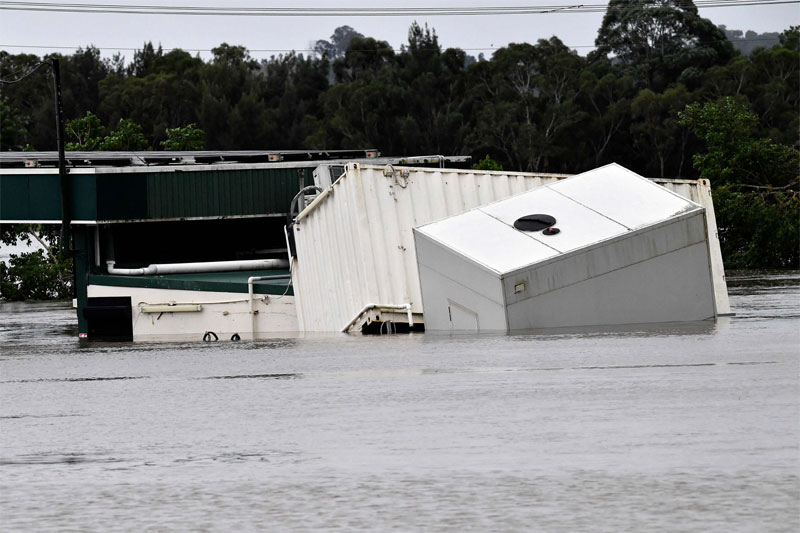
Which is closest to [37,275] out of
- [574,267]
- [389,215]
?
[389,215]

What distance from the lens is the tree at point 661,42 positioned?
293 feet

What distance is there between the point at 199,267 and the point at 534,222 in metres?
15.8

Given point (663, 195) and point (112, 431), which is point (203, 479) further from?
point (663, 195)

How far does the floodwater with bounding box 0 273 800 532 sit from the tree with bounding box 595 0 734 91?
73684 mm

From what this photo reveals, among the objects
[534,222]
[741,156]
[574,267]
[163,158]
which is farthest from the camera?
[741,156]

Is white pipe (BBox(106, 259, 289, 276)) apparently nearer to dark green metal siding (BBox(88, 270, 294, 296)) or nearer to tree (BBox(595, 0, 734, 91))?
dark green metal siding (BBox(88, 270, 294, 296))

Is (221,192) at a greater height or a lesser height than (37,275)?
greater

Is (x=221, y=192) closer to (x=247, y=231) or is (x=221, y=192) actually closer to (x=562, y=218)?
(x=247, y=231)

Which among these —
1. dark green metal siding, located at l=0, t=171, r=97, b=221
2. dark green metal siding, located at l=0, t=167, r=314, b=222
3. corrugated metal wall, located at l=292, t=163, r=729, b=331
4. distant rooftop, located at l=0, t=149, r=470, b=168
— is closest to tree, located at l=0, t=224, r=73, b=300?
distant rooftop, located at l=0, t=149, r=470, b=168

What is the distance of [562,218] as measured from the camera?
19797 mm

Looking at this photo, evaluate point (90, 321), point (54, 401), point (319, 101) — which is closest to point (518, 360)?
point (54, 401)

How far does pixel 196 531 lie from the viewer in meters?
7.87

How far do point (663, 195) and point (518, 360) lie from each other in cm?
604

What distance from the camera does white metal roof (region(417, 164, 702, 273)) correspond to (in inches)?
745
